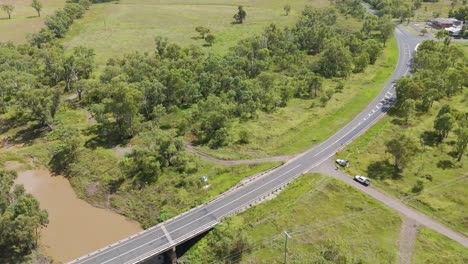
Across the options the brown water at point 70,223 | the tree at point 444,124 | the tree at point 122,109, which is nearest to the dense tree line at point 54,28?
the tree at point 122,109

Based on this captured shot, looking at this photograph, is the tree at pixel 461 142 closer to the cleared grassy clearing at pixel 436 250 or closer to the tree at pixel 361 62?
the cleared grassy clearing at pixel 436 250

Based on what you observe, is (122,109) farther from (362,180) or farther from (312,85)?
(312,85)

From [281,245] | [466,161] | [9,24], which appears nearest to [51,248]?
[281,245]

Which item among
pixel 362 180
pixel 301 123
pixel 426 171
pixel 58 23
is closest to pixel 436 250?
pixel 362 180

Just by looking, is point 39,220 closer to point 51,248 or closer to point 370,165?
point 51,248

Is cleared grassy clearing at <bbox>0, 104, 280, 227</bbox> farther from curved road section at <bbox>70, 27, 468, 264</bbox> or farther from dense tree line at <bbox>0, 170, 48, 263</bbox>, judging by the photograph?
dense tree line at <bbox>0, 170, 48, 263</bbox>

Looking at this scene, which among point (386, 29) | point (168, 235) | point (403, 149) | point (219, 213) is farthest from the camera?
point (386, 29)

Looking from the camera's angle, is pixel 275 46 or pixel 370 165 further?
pixel 275 46
